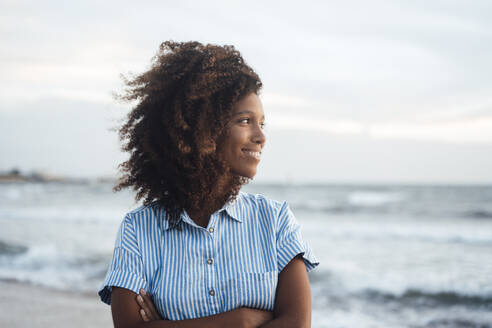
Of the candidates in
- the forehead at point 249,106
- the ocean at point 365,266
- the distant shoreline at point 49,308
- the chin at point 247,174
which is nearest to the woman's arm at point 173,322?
the chin at point 247,174

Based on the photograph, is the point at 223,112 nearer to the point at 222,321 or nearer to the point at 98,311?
the point at 222,321

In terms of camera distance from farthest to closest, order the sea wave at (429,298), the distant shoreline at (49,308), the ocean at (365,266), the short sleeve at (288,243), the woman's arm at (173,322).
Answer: the sea wave at (429,298) → the ocean at (365,266) → the distant shoreline at (49,308) → the short sleeve at (288,243) → the woman's arm at (173,322)

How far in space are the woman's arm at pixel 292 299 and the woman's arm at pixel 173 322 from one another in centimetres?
5

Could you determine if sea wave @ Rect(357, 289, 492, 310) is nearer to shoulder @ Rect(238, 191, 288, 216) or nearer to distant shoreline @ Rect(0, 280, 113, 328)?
distant shoreline @ Rect(0, 280, 113, 328)

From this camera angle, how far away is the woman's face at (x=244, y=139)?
1796 millimetres

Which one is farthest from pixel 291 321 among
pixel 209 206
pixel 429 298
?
pixel 429 298

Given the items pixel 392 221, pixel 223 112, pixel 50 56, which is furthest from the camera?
pixel 392 221

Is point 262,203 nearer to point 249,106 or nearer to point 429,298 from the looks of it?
point 249,106

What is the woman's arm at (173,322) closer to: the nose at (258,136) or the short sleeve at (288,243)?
the short sleeve at (288,243)

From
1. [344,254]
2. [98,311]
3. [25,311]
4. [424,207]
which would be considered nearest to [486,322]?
[344,254]

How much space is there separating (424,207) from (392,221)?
6004 millimetres

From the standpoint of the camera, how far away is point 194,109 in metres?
1.81

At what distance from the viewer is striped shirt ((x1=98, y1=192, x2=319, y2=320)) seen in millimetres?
1696

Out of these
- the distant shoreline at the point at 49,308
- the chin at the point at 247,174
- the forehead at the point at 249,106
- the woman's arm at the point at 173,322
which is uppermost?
the forehead at the point at 249,106
